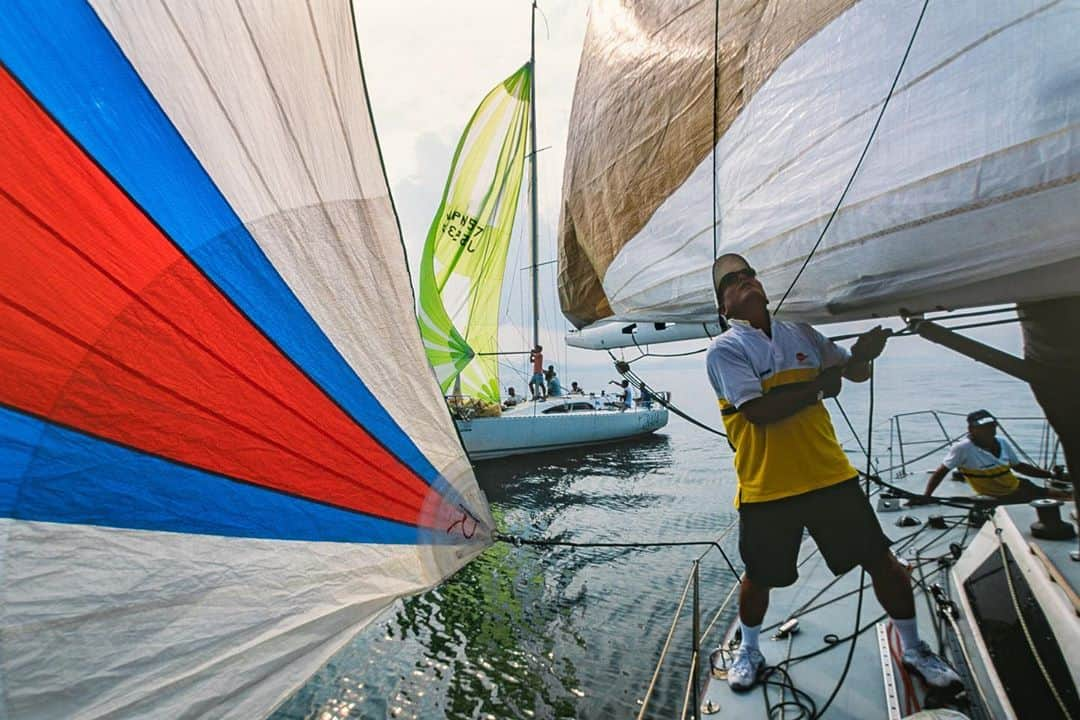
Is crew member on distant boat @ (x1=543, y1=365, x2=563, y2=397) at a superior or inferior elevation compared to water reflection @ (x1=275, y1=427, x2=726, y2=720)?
superior

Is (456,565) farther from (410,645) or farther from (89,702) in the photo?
(410,645)

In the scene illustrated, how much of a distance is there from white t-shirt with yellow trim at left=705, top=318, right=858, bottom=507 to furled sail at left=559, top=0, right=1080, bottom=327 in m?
0.15

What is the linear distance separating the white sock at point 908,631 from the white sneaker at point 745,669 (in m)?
0.55

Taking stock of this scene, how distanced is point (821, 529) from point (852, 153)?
1272mm

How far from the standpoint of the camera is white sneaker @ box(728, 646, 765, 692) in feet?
7.22

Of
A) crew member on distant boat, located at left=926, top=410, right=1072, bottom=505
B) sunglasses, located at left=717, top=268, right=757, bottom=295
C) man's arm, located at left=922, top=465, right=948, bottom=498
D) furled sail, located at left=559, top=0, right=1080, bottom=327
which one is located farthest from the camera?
man's arm, located at left=922, top=465, right=948, bottom=498

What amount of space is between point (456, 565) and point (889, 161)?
166 centimetres

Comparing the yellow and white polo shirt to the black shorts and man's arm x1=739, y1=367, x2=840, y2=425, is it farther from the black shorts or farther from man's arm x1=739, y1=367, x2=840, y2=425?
man's arm x1=739, y1=367, x2=840, y2=425

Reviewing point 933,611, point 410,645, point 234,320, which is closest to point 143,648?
point 234,320

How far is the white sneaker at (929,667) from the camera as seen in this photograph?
187cm

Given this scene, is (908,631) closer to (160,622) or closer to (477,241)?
(160,622)

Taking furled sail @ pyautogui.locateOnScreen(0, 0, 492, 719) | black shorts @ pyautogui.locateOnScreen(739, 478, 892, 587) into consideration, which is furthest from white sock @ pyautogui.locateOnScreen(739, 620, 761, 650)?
furled sail @ pyautogui.locateOnScreen(0, 0, 492, 719)

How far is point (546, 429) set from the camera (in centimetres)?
1493

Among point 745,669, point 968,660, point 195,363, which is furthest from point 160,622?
point 968,660
